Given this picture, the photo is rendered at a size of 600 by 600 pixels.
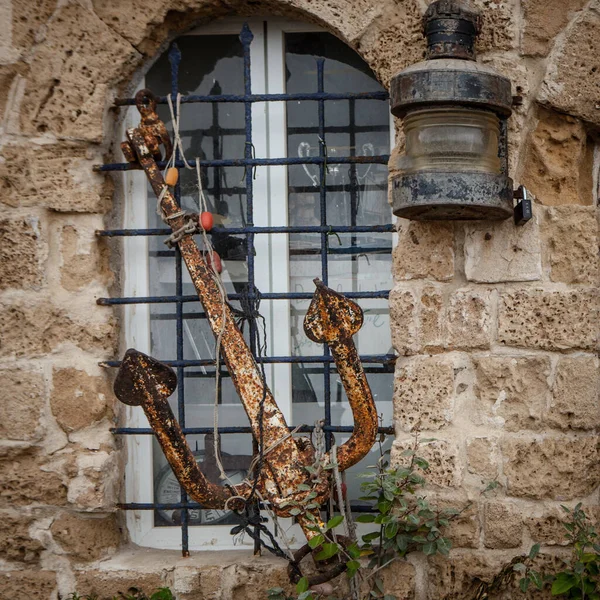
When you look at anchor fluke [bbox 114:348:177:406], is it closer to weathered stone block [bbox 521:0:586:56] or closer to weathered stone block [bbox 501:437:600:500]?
weathered stone block [bbox 501:437:600:500]

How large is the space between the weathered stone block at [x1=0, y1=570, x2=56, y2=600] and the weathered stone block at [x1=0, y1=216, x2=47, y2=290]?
36.5 inches

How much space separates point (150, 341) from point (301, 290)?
556 millimetres

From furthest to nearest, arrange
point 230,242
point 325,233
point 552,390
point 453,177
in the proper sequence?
point 230,242 < point 325,233 < point 552,390 < point 453,177

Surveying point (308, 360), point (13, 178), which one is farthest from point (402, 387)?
point (13, 178)

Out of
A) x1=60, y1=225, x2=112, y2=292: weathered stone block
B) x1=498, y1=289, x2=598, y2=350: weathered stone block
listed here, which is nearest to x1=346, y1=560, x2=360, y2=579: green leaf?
x1=498, y1=289, x2=598, y2=350: weathered stone block

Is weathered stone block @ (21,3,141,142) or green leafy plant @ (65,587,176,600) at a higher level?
weathered stone block @ (21,3,141,142)

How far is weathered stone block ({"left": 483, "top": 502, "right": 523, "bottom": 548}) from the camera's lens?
8.80ft

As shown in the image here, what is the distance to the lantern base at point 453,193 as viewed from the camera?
244 centimetres

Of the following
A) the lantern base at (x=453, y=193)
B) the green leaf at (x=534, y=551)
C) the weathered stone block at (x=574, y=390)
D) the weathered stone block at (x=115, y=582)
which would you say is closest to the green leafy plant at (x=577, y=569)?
the green leaf at (x=534, y=551)

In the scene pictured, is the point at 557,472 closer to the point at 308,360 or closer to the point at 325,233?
the point at 308,360

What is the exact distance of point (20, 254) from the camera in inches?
112

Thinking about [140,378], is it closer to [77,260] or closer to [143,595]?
[77,260]

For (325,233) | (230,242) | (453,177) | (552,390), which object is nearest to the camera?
(453,177)

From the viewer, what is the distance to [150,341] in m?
3.11
